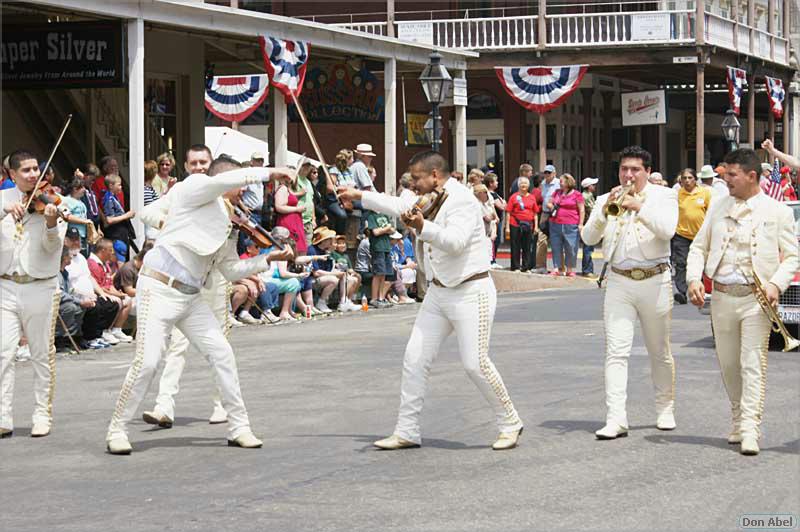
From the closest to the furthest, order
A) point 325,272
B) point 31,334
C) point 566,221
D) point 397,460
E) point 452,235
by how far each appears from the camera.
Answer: point 397,460, point 452,235, point 31,334, point 325,272, point 566,221

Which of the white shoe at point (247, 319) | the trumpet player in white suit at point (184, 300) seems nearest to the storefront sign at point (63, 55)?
the white shoe at point (247, 319)

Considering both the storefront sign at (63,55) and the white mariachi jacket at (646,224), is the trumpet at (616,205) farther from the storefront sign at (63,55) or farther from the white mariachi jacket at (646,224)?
the storefront sign at (63,55)

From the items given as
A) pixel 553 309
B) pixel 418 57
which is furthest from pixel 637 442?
pixel 418 57

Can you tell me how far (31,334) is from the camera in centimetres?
1021

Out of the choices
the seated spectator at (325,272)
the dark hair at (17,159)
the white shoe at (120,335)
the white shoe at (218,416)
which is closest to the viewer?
the dark hair at (17,159)

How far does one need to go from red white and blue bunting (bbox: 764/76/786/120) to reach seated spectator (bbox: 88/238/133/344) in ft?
93.4

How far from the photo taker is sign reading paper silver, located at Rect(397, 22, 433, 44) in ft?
121

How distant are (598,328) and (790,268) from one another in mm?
7823

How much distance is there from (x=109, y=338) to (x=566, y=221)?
36.0 feet

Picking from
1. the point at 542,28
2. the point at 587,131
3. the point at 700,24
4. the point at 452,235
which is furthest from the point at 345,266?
the point at 587,131

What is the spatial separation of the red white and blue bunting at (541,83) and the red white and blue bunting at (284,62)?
42.7 ft

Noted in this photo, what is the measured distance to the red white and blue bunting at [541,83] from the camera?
33938mm

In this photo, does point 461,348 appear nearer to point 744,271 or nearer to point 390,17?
point 744,271

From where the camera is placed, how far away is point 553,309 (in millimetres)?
19703
